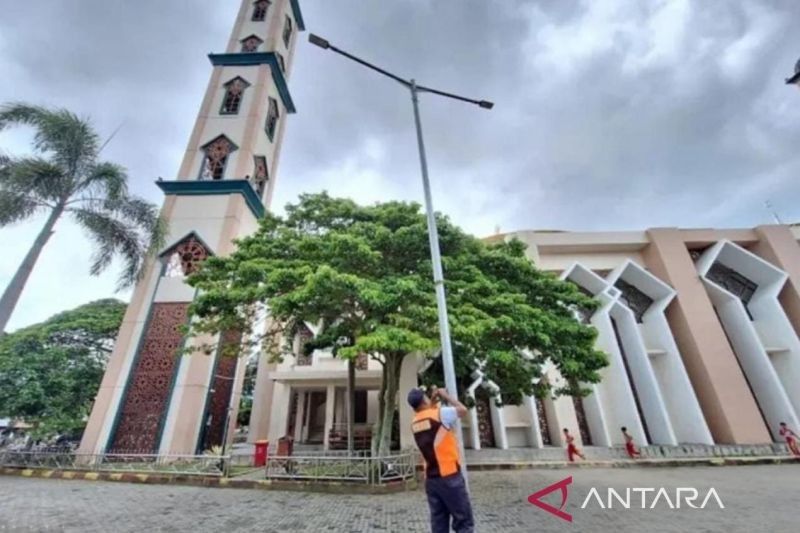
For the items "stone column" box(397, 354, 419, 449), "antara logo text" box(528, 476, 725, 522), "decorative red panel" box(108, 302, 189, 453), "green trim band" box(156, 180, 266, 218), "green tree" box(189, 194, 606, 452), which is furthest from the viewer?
"green trim band" box(156, 180, 266, 218)

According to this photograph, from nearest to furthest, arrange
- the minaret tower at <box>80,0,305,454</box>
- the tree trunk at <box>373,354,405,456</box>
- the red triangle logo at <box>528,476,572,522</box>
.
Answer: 1. the red triangle logo at <box>528,476,572,522</box>
2. the tree trunk at <box>373,354,405,456</box>
3. the minaret tower at <box>80,0,305,454</box>

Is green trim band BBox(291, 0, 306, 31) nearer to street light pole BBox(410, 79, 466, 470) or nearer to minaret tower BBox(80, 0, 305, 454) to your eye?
minaret tower BBox(80, 0, 305, 454)

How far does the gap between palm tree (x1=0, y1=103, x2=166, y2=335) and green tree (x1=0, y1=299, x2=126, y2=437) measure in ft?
19.9

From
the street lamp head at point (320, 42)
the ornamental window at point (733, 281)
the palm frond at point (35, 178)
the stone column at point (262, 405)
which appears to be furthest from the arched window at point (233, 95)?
the ornamental window at point (733, 281)

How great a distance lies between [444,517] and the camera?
339 cm

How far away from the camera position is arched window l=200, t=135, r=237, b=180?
629 inches

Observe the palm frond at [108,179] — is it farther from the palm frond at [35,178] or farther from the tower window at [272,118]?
the tower window at [272,118]

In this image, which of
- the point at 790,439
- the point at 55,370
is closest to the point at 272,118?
Result: the point at 55,370

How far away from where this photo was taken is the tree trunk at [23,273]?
7891 millimetres

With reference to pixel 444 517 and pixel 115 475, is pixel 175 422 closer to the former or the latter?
pixel 115 475

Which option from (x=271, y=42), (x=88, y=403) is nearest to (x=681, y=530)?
(x=88, y=403)

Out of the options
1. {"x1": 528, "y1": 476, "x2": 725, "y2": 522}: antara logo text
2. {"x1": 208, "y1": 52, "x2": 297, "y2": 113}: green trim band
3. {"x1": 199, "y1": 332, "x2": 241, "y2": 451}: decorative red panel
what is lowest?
{"x1": 528, "y1": 476, "x2": 725, "y2": 522}: antara logo text

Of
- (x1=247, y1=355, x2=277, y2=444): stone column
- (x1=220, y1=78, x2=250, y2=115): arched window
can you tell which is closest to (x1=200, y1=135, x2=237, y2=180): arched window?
(x1=220, y1=78, x2=250, y2=115): arched window

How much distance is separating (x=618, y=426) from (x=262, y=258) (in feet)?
49.6
